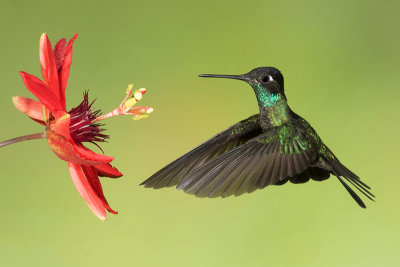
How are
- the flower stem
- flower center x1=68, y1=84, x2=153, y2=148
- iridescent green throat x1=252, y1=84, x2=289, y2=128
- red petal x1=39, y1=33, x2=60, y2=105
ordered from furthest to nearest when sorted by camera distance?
1. iridescent green throat x1=252, y1=84, x2=289, y2=128
2. flower center x1=68, y1=84, x2=153, y2=148
3. red petal x1=39, y1=33, x2=60, y2=105
4. the flower stem

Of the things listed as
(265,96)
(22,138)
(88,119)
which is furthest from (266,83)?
(22,138)

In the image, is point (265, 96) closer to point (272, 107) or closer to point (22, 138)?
point (272, 107)

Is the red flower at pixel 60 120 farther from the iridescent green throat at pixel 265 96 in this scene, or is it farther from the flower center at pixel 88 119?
the iridescent green throat at pixel 265 96

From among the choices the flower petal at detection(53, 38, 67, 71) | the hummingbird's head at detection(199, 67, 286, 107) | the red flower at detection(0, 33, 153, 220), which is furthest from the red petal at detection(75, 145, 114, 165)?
the hummingbird's head at detection(199, 67, 286, 107)

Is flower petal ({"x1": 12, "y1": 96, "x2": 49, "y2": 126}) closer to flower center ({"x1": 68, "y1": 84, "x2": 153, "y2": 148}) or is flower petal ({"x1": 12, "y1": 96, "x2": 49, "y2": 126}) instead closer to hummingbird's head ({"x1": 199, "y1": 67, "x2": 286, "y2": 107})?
flower center ({"x1": 68, "y1": 84, "x2": 153, "y2": 148})

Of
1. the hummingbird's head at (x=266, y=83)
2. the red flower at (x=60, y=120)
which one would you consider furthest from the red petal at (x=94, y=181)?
the hummingbird's head at (x=266, y=83)

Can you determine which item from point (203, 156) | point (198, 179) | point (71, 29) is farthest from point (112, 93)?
point (198, 179)
